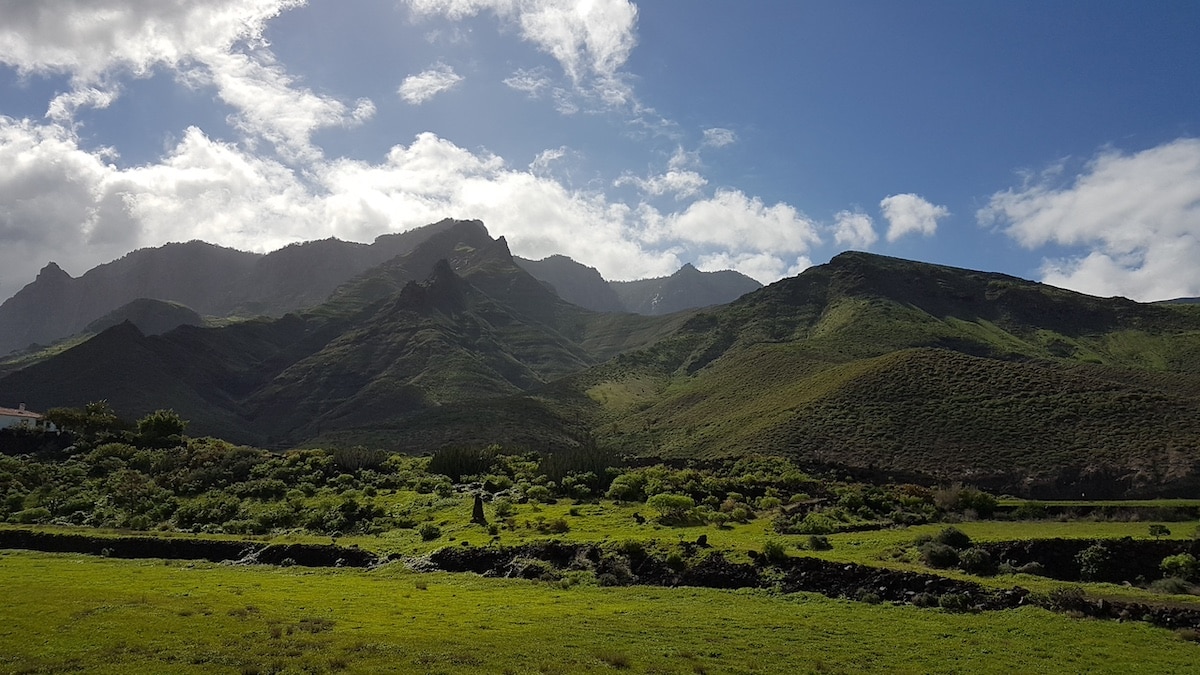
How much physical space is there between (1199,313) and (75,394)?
250 m

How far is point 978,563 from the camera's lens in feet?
81.7

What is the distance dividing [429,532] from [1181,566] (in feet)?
106

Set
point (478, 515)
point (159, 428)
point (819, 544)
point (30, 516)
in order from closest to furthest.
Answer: point (819, 544)
point (478, 515)
point (30, 516)
point (159, 428)

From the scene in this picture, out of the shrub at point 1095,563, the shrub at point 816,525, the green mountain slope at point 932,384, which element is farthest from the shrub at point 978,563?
the green mountain slope at point 932,384

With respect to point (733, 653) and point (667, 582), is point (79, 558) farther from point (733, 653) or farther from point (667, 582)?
point (733, 653)

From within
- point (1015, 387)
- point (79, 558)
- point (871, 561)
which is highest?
point (1015, 387)

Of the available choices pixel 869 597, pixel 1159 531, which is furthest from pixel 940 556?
pixel 1159 531

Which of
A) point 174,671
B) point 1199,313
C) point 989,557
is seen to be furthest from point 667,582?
point 1199,313

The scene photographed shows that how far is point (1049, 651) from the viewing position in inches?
683

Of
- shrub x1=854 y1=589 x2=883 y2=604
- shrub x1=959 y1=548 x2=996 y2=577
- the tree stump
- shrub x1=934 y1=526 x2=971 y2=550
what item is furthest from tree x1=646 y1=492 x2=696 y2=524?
shrub x1=959 y1=548 x2=996 y2=577

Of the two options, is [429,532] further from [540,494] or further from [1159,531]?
[1159,531]

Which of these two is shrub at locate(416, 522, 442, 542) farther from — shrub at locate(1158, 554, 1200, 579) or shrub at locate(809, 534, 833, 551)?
shrub at locate(1158, 554, 1200, 579)

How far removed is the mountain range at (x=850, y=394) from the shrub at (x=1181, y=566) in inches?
1519

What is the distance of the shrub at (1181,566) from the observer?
2261 cm
